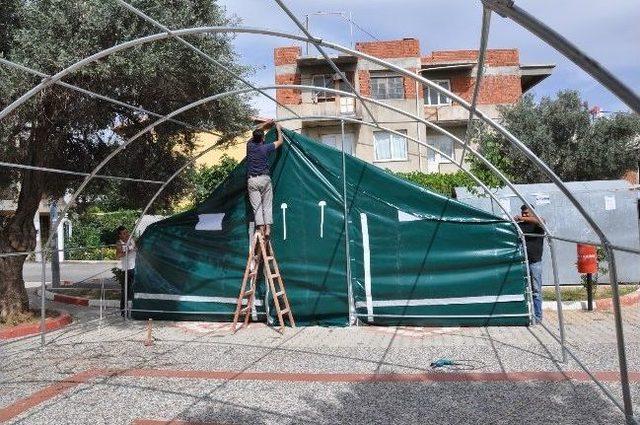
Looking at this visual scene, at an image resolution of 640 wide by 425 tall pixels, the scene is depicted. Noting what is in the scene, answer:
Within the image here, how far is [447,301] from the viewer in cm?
937

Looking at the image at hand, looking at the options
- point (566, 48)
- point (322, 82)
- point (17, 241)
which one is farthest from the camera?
point (322, 82)

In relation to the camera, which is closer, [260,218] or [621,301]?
[260,218]

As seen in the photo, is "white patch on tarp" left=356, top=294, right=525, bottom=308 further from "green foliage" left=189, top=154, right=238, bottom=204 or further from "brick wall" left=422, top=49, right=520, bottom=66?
"brick wall" left=422, top=49, right=520, bottom=66

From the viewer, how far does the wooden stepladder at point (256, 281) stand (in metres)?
9.61

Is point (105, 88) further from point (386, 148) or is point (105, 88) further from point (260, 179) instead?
point (386, 148)

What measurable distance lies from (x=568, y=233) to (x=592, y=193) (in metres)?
1.12

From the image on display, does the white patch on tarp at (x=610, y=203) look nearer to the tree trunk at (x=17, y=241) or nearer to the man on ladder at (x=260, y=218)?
the man on ladder at (x=260, y=218)

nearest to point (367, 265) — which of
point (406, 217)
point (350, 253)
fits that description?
point (350, 253)

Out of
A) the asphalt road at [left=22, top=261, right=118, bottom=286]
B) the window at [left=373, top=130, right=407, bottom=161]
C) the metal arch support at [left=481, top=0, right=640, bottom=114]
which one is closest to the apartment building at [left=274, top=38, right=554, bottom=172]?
the window at [left=373, top=130, right=407, bottom=161]

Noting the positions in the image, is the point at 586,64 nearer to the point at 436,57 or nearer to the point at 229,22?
the point at 229,22

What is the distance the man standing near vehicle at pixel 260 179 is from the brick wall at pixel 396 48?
79.9 feet

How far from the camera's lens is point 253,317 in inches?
400

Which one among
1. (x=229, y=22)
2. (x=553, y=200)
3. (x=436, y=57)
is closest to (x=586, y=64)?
(x=229, y=22)

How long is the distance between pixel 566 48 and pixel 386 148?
3052cm
